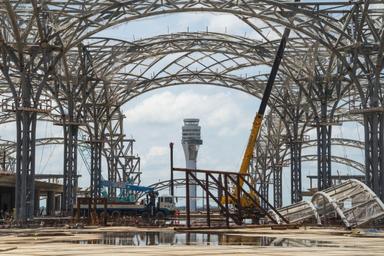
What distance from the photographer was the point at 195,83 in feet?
246

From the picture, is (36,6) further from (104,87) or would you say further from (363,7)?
(104,87)

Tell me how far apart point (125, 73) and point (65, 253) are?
53.0 m

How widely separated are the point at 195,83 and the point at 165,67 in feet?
16.5

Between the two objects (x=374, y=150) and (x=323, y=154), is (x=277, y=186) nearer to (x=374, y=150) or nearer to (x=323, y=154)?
(x=323, y=154)

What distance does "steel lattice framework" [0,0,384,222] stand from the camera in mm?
43688

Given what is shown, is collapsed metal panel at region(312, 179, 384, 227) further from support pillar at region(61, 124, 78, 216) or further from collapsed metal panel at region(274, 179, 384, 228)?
support pillar at region(61, 124, 78, 216)

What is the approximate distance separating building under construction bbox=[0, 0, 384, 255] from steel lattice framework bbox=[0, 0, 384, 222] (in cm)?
13

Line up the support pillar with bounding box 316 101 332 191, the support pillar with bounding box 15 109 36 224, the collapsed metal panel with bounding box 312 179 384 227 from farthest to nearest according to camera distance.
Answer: the support pillar with bounding box 316 101 332 191
the support pillar with bounding box 15 109 36 224
the collapsed metal panel with bounding box 312 179 384 227

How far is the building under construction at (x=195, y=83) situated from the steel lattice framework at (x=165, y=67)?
0.13 metres

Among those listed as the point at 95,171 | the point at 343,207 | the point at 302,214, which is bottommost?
the point at 302,214

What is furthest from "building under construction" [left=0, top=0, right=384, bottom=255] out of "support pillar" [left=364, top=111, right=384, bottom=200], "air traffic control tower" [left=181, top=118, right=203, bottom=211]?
"air traffic control tower" [left=181, top=118, right=203, bottom=211]

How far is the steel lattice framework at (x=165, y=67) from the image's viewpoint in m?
43.7

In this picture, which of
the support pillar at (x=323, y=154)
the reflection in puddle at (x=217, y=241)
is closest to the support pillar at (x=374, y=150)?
the support pillar at (x=323, y=154)

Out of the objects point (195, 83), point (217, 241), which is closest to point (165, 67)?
point (195, 83)
